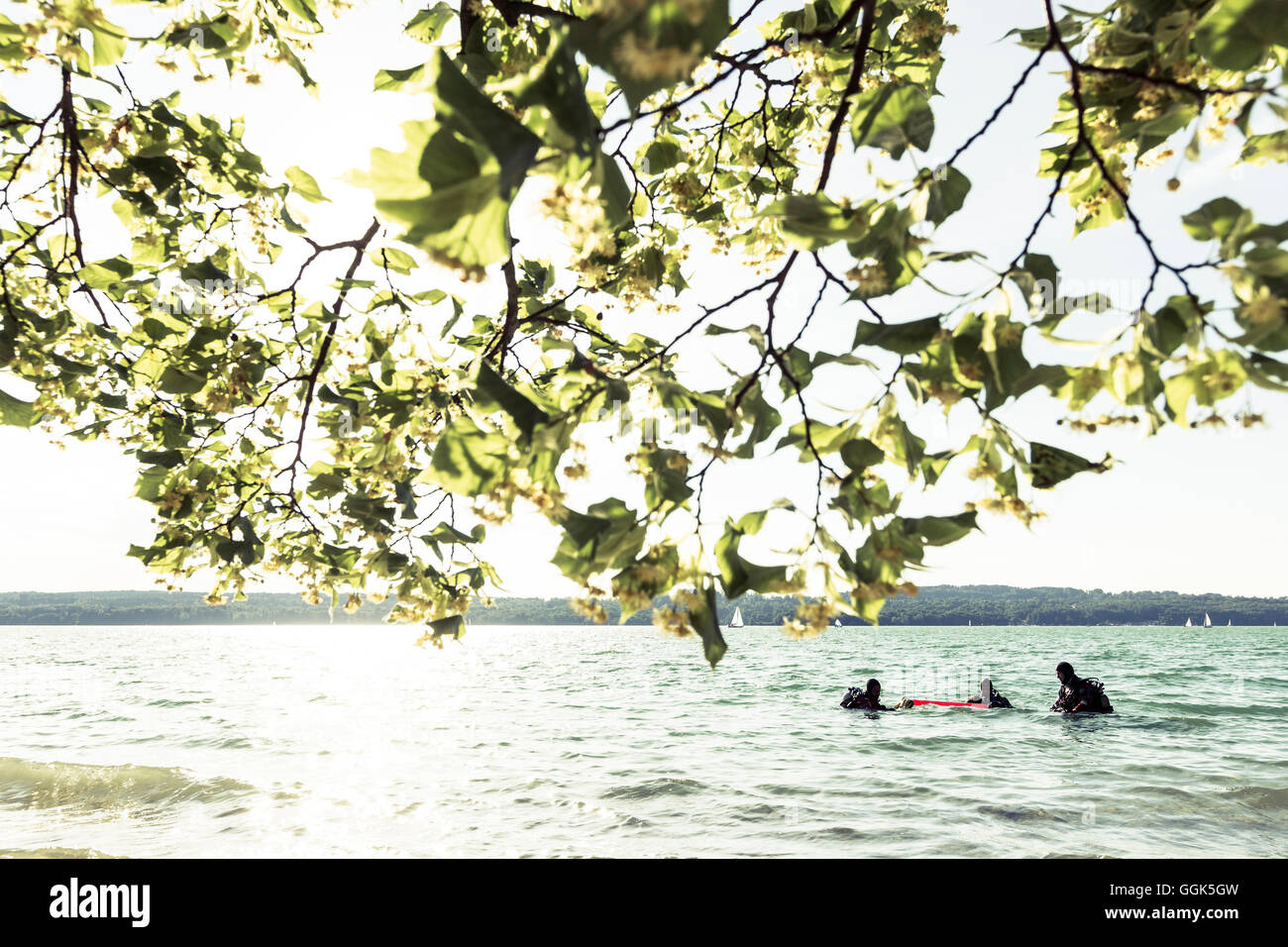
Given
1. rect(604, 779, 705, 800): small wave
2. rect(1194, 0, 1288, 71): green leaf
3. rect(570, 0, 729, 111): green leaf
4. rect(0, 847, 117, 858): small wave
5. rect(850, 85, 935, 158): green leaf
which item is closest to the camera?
rect(570, 0, 729, 111): green leaf

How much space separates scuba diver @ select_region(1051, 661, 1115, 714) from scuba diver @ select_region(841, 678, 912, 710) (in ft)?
15.4

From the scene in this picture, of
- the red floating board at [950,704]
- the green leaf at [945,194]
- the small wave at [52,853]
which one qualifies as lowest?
the red floating board at [950,704]

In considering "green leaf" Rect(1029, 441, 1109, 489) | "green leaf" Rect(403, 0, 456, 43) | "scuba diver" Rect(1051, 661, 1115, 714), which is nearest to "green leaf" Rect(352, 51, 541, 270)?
"green leaf" Rect(1029, 441, 1109, 489)

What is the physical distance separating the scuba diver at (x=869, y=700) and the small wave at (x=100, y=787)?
19.1m

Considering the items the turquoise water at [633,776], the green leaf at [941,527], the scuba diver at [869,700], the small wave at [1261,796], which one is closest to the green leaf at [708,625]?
the green leaf at [941,527]

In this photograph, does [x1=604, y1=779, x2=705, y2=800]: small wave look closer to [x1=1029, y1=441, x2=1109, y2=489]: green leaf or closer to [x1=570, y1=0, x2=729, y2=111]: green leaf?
[x1=1029, y1=441, x2=1109, y2=489]: green leaf

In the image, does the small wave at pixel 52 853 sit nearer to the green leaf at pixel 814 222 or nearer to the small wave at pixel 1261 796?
the green leaf at pixel 814 222

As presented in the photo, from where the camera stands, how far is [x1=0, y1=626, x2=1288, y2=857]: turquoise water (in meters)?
11.8

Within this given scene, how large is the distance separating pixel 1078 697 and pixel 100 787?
85.0 ft

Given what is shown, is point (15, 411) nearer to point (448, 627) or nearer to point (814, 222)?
point (448, 627)

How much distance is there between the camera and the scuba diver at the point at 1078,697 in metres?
24.0

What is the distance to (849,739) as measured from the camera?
2069 cm
